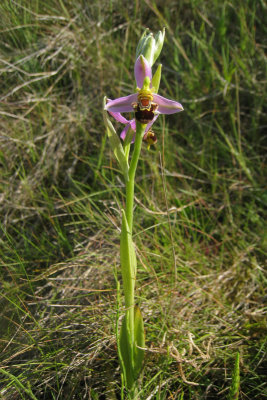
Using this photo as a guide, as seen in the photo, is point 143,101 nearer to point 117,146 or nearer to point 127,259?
point 117,146

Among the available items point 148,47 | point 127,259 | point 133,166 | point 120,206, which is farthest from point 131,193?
point 120,206

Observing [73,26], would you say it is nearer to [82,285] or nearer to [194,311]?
[82,285]

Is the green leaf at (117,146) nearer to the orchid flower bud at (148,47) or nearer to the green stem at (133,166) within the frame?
the green stem at (133,166)

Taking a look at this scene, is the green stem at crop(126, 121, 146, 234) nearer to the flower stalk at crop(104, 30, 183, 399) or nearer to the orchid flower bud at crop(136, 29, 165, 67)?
the flower stalk at crop(104, 30, 183, 399)

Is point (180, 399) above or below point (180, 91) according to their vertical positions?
below

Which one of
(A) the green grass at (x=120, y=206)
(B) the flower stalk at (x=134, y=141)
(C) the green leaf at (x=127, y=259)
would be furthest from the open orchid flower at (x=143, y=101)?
(C) the green leaf at (x=127, y=259)

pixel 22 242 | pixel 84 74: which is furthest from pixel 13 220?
pixel 84 74
